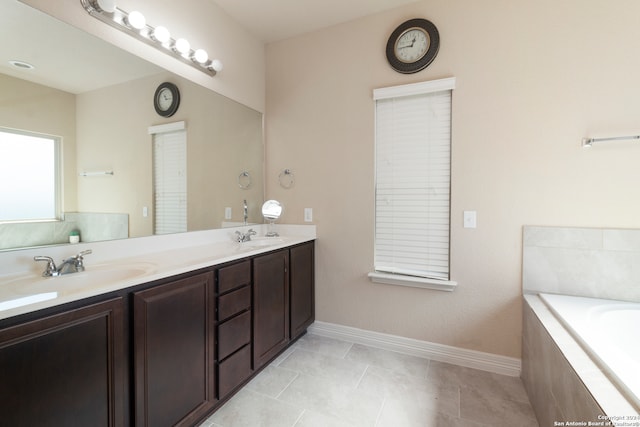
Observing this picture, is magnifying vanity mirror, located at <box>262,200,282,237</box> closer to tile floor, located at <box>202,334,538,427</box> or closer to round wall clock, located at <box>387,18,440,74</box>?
tile floor, located at <box>202,334,538,427</box>

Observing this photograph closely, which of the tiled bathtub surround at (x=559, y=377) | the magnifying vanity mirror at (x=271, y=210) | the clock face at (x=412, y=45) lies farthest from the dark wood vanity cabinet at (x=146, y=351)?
the clock face at (x=412, y=45)

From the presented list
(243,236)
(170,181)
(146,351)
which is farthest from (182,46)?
(146,351)

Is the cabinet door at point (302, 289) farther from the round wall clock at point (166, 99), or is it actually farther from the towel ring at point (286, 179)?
the round wall clock at point (166, 99)

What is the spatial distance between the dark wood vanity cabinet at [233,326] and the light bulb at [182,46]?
1430 mm

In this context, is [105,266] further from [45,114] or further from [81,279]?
[45,114]

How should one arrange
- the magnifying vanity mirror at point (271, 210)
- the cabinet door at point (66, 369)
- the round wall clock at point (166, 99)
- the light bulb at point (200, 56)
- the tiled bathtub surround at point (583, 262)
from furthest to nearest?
the magnifying vanity mirror at point (271, 210)
the light bulb at point (200, 56)
the round wall clock at point (166, 99)
the tiled bathtub surround at point (583, 262)
the cabinet door at point (66, 369)

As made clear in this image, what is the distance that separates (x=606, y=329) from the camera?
151 cm

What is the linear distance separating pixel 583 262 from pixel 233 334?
2.18 meters

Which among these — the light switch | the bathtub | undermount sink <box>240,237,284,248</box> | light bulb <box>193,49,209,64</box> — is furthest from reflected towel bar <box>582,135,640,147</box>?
light bulb <box>193,49,209,64</box>

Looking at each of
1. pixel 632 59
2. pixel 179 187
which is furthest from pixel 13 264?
pixel 632 59

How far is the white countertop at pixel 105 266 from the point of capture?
0.98 metres

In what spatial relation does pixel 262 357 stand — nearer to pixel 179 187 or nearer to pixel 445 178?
pixel 179 187

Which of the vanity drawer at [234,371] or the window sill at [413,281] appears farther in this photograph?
the window sill at [413,281]

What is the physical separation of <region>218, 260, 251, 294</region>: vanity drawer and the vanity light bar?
1431mm
